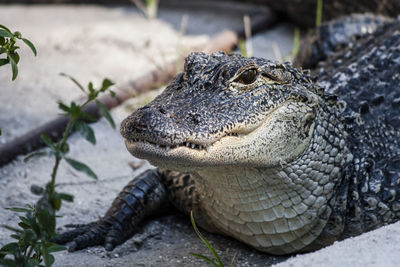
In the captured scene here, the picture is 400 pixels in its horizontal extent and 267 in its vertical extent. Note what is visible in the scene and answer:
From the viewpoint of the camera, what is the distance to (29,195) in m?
3.86

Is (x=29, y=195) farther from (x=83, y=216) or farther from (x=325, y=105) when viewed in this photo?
(x=325, y=105)

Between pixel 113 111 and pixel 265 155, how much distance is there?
2.70 meters

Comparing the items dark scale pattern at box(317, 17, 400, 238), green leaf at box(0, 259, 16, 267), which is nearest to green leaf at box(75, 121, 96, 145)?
green leaf at box(0, 259, 16, 267)

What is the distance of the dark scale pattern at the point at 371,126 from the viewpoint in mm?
3145

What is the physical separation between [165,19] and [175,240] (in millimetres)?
4468

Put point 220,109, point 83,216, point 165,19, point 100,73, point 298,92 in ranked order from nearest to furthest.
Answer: point 220,109, point 298,92, point 83,216, point 100,73, point 165,19

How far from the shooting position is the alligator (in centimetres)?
254

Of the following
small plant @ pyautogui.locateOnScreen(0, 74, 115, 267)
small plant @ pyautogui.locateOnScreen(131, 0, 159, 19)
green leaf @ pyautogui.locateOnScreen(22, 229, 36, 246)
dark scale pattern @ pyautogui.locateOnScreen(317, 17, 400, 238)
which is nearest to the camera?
small plant @ pyautogui.locateOnScreen(0, 74, 115, 267)

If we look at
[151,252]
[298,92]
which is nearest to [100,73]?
[151,252]

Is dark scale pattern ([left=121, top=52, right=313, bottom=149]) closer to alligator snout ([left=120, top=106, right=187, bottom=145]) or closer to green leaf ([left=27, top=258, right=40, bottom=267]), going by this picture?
alligator snout ([left=120, top=106, right=187, bottom=145])

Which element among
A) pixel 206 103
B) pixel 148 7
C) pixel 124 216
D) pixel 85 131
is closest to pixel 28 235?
pixel 85 131

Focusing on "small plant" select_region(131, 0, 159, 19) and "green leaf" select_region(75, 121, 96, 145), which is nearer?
"green leaf" select_region(75, 121, 96, 145)

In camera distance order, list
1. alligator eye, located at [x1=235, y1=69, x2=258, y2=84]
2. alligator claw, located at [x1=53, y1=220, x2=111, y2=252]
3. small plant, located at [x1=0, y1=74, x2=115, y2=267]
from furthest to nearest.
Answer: alligator claw, located at [x1=53, y1=220, x2=111, y2=252] → alligator eye, located at [x1=235, y1=69, x2=258, y2=84] → small plant, located at [x1=0, y1=74, x2=115, y2=267]

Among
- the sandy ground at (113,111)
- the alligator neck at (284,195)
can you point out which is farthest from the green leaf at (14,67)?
the sandy ground at (113,111)
